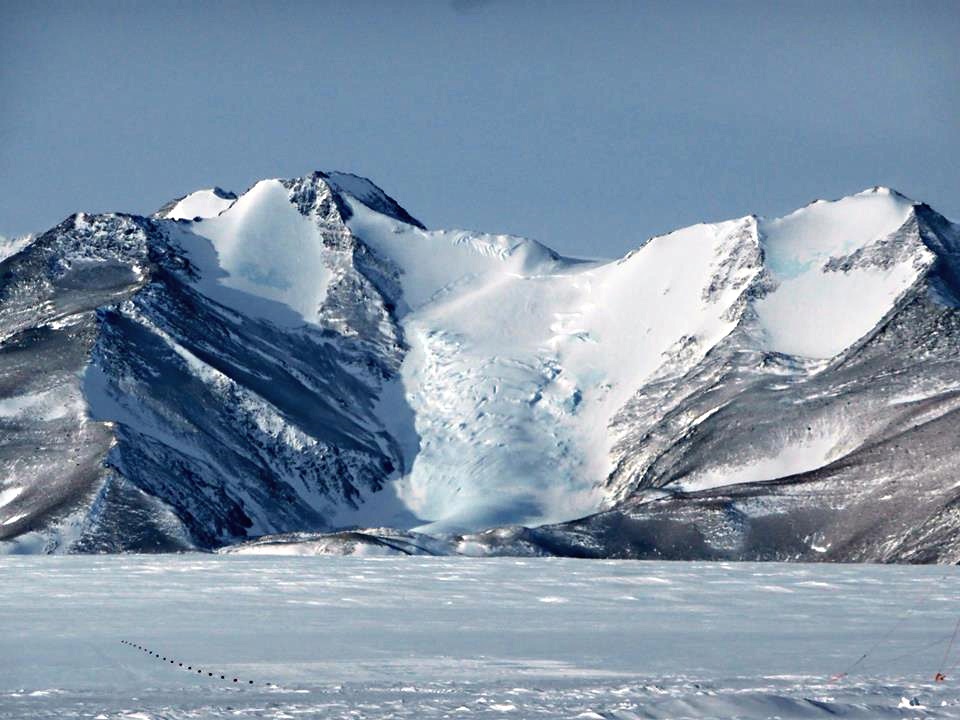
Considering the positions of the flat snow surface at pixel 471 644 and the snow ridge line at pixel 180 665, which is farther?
the snow ridge line at pixel 180 665

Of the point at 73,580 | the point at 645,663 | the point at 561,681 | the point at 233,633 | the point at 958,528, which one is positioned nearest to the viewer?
the point at 561,681

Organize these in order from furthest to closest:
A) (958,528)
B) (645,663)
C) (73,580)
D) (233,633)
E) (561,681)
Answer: (958,528) → (73,580) → (233,633) → (645,663) → (561,681)

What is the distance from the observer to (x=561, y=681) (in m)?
50.0

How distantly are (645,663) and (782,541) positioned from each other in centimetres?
13230

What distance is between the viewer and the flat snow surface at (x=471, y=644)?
45.3m

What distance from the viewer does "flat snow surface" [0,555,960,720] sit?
45312 millimetres

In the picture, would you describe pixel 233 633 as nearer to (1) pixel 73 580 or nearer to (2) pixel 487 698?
(2) pixel 487 698

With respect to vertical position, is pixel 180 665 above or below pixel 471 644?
below

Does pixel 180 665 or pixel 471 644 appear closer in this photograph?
pixel 180 665

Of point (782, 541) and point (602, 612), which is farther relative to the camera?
point (782, 541)

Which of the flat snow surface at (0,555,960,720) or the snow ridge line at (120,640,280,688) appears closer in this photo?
the flat snow surface at (0,555,960,720)

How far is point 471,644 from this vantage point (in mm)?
60969

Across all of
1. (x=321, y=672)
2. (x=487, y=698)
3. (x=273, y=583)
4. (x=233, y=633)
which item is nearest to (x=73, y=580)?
(x=273, y=583)

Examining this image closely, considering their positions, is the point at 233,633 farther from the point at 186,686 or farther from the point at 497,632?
the point at 186,686
